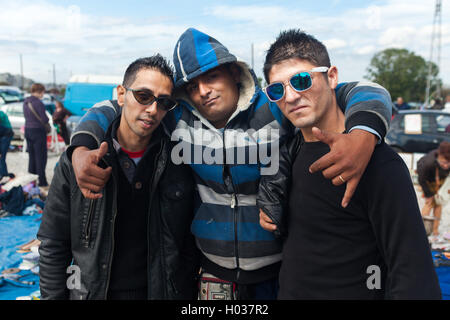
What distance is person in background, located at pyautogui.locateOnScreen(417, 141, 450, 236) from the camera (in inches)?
233

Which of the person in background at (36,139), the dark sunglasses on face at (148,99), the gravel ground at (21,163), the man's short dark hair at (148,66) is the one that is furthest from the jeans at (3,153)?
the dark sunglasses on face at (148,99)

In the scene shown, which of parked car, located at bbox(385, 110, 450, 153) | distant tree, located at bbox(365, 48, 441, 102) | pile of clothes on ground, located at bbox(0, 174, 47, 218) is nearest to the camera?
pile of clothes on ground, located at bbox(0, 174, 47, 218)

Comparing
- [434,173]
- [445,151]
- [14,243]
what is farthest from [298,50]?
[14,243]

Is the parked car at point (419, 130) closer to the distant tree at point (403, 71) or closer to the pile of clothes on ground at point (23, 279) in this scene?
the pile of clothes on ground at point (23, 279)

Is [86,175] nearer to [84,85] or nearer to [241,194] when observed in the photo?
[241,194]

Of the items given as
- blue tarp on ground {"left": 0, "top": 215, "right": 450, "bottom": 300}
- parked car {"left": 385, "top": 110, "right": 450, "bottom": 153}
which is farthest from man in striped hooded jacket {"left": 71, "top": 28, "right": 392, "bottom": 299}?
parked car {"left": 385, "top": 110, "right": 450, "bottom": 153}

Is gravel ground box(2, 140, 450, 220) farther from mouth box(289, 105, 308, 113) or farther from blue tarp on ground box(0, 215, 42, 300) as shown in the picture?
mouth box(289, 105, 308, 113)

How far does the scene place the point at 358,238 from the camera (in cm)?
159

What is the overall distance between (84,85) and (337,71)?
59.5ft

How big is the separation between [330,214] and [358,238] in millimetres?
162

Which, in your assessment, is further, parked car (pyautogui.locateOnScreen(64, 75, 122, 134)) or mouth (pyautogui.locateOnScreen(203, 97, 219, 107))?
parked car (pyautogui.locateOnScreen(64, 75, 122, 134))

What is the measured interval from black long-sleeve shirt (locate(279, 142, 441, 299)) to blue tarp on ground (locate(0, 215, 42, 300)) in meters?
3.90

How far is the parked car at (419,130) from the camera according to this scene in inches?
385

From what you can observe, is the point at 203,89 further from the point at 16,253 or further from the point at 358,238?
the point at 16,253
